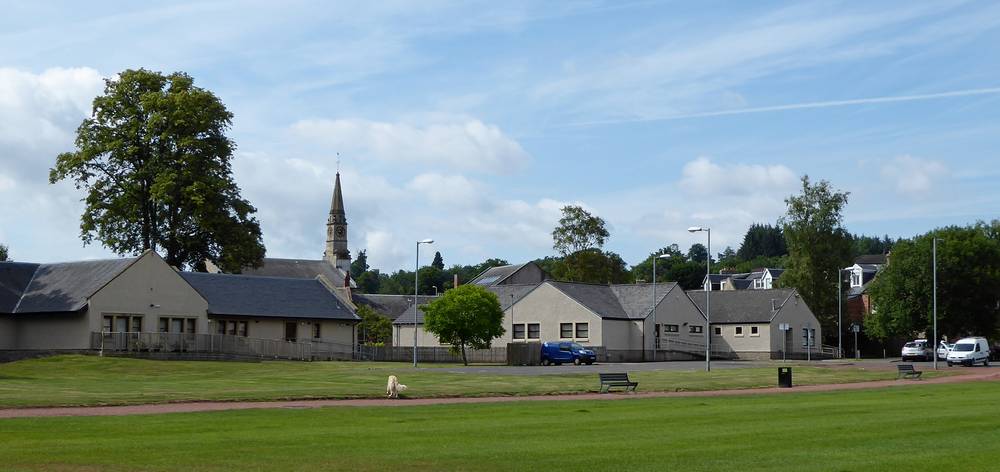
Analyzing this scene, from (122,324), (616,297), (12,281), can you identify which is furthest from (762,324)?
(12,281)

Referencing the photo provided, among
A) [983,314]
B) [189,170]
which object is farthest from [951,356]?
[189,170]

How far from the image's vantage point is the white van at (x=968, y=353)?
7325 cm

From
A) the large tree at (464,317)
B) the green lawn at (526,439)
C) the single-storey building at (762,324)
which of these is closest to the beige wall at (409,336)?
the large tree at (464,317)

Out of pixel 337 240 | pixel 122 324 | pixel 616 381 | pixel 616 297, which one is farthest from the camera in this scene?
pixel 337 240

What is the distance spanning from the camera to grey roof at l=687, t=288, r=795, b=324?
98869 mm

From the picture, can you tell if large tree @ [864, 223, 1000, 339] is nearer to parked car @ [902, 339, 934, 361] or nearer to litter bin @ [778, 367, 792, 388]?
parked car @ [902, 339, 934, 361]

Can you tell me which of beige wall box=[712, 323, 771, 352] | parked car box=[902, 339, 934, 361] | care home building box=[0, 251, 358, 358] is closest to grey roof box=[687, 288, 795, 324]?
beige wall box=[712, 323, 771, 352]

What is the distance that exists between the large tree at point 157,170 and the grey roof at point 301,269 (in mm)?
70883

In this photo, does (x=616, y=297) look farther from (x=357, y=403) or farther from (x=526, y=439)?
(x=526, y=439)

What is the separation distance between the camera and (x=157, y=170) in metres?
75.4

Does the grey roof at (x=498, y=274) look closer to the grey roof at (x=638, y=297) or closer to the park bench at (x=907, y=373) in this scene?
the grey roof at (x=638, y=297)

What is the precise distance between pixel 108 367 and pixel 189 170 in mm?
19101

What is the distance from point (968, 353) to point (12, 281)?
57.7 meters

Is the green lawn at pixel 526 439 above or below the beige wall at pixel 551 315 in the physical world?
below
